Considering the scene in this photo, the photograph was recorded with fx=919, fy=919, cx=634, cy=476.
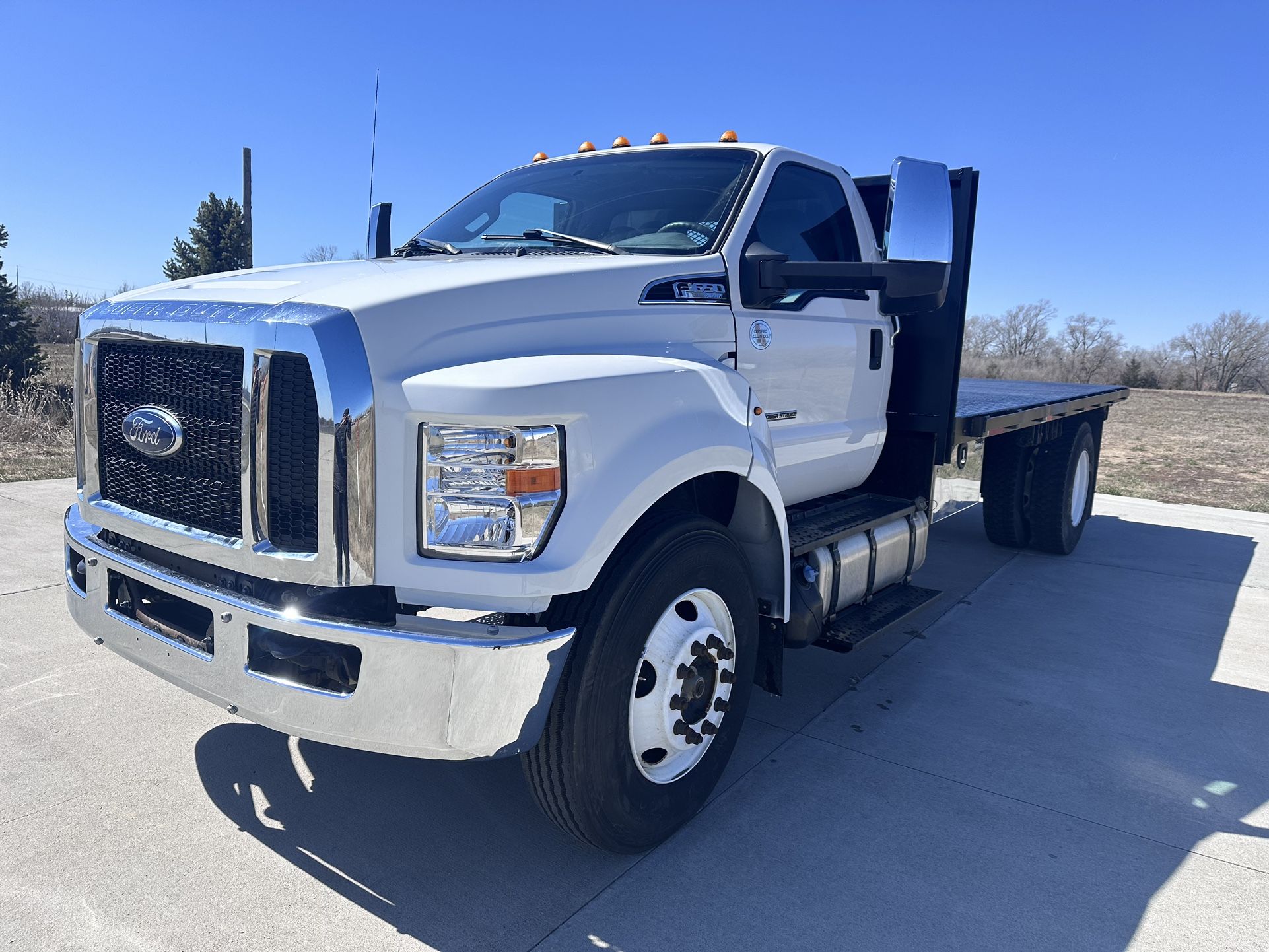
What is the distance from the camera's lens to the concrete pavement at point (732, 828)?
7.90ft

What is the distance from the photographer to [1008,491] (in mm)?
6879

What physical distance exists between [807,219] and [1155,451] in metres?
14.3

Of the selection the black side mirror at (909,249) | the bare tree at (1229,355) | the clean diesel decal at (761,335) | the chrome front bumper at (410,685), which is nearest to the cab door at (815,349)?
the clean diesel decal at (761,335)

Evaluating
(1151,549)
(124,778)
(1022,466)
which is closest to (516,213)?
(124,778)

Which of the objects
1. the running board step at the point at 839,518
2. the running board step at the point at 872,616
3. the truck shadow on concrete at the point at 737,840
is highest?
the running board step at the point at 839,518

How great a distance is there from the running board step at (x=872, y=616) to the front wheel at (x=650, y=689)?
0.67 m

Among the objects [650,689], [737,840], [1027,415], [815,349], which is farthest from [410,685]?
[1027,415]

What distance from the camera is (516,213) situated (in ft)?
12.4

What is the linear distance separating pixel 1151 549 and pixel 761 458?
19.2ft

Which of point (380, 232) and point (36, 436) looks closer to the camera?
point (380, 232)

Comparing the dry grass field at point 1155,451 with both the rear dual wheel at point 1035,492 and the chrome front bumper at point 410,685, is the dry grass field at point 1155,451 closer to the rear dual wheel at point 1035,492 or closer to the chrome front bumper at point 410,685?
the rear dual wheel at point 1035,492

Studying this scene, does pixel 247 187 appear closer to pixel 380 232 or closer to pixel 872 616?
pixel 380 232

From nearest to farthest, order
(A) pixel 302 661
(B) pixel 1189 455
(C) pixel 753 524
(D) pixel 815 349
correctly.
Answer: (A) pixel 302 661
(C) pixel 753 524
(D) pixel 815 349
(B) pixel 1189 455

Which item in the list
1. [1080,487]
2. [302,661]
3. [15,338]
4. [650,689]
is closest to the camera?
[302,661]
